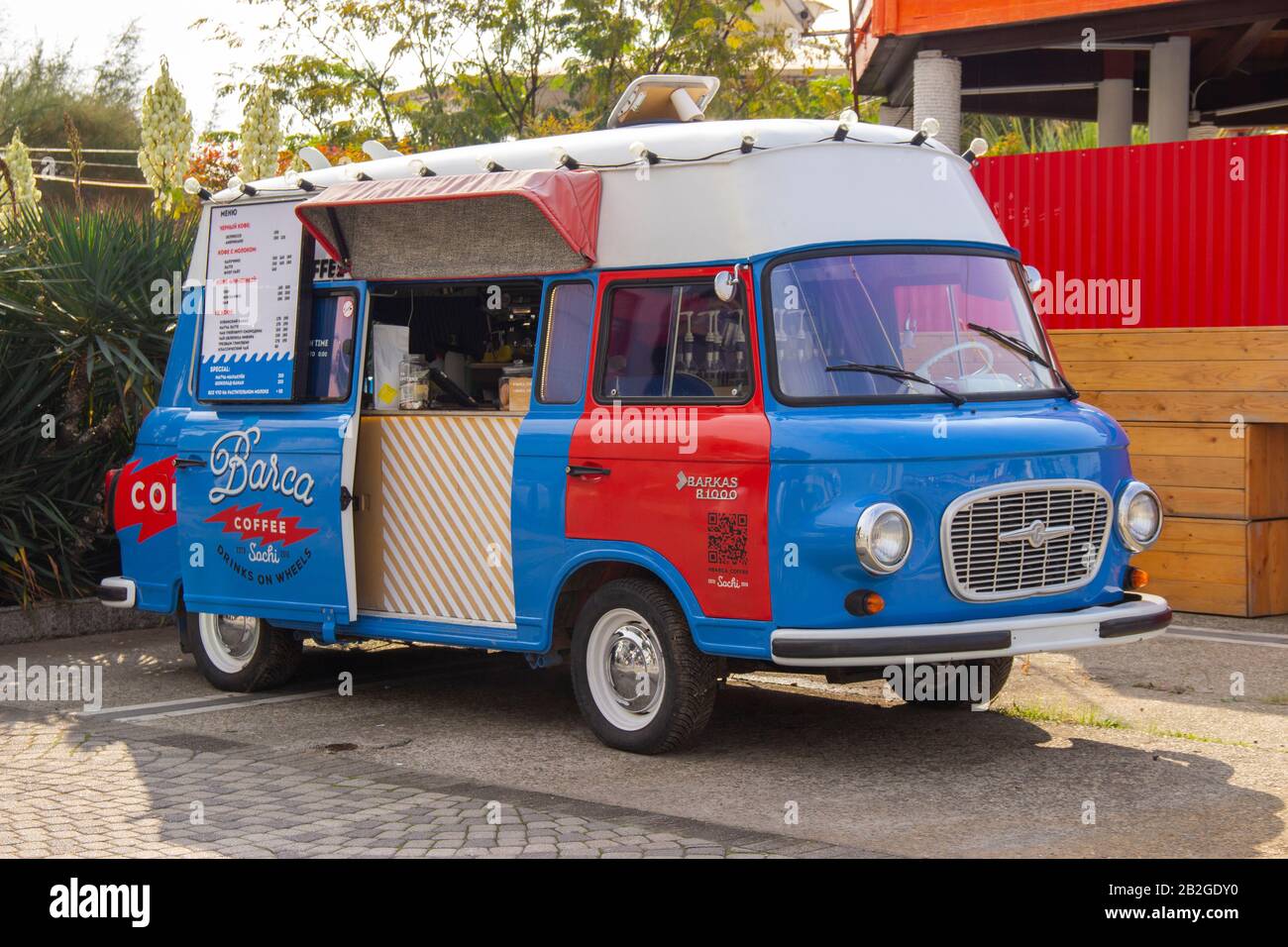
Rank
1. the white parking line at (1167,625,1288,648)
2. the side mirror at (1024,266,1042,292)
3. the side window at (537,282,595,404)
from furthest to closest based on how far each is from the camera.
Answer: the white parking line at (1167,625,1288,648), the side mirror at (1024,266,1042,292), the side window at (537,282,595,404)

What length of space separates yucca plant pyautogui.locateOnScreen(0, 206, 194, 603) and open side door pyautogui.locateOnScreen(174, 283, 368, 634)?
262 cm

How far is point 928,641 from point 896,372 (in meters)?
1.26

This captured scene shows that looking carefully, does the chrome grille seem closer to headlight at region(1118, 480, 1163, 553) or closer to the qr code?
headlight at region(1118, 480, 1163, 553)

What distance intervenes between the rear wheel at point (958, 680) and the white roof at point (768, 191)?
2.20m

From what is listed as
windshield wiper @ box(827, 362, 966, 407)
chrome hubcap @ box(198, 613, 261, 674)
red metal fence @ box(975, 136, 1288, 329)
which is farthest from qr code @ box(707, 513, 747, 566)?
red metal fence @ box(975, 136, 1288, 329)

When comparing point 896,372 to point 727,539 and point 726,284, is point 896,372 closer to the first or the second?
point 726,284

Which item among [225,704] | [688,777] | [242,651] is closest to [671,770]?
[688,777]

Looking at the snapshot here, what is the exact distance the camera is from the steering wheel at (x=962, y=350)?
25.5 ft

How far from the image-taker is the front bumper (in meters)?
7.12

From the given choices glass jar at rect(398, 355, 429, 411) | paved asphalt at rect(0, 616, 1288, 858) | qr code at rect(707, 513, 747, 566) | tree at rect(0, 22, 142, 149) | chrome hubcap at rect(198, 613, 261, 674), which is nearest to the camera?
paved asphalt at rect(0, 616, 1288, 858)

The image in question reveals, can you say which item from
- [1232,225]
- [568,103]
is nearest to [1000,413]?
[1232,225]

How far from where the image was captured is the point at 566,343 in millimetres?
8438
